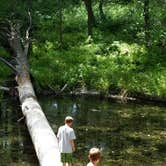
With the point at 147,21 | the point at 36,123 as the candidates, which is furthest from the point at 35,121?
the point at 147,21

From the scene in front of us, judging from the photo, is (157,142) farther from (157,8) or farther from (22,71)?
(157,8)

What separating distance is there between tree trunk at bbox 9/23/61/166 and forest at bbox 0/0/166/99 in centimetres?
128

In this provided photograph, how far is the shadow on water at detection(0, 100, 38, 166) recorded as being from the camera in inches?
607

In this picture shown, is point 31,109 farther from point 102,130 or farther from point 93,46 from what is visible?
point 93,46

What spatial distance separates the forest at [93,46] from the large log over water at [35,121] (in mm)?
1074

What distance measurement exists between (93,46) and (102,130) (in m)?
→ 11.4

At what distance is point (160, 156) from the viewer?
648 inches

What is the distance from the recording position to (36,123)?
54.9ft

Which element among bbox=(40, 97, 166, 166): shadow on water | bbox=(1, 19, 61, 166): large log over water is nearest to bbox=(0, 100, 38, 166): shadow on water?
bbox=(1, 19, 61, 166): large log over water

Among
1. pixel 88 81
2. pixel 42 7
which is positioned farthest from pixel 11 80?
pixel 42 7

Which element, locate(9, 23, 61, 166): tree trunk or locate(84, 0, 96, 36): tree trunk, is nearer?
locate(9, 23, 61, 166): tree trunk

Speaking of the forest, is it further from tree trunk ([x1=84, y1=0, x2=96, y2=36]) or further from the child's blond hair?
the child's blond hair

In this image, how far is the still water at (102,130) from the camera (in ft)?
52.5

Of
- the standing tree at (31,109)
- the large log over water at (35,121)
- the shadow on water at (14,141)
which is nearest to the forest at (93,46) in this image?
the standing tree at (31,109)
